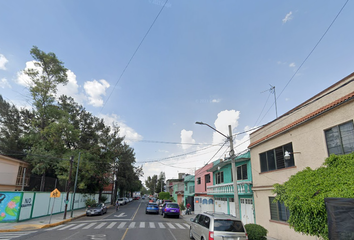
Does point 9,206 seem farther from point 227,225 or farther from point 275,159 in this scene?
point 275,159

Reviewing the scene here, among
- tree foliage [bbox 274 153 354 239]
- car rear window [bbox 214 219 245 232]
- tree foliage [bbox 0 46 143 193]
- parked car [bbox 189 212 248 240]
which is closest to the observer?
tree foliage [bbox 274 153 354 239]

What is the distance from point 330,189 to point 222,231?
4.39 meters

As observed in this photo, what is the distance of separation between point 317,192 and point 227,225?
4136 mm

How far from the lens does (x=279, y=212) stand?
41.0 feet

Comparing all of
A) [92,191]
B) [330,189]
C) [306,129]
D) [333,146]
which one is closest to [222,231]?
[330,189]

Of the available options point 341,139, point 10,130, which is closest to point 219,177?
point 341,139

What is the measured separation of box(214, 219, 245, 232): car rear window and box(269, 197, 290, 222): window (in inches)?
188

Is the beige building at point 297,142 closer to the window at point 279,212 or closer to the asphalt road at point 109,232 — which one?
the window at point 279,212

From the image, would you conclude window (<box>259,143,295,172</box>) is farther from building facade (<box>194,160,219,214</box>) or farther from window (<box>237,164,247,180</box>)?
building facade (<box>194,160,219,214</box>)

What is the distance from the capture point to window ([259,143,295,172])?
1202 cm

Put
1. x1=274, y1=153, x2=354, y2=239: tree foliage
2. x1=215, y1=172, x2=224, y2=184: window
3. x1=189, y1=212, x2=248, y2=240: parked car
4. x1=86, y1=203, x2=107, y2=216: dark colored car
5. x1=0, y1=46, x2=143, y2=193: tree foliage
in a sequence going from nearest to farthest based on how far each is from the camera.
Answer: x1=274, y1=153, x2=354, y2=239: tree foliage, x1=189, y1=212, x2=248, y2=240: parked car, x1=215, y1=172, x2=224, y2=184: window, x1=86, y1=203, x2=107, y2=216: dark colored car, x1=0, y1=46, x2=143, y2=193: tree foliage

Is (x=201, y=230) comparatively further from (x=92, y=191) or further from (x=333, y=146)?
(x=92, y=191)

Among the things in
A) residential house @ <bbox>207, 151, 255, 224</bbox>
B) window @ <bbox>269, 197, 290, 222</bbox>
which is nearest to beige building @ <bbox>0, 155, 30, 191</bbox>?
residential house @ <bbox>207, 151, 255, 224</bbox>

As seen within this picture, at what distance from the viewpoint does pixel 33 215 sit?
19.3m
